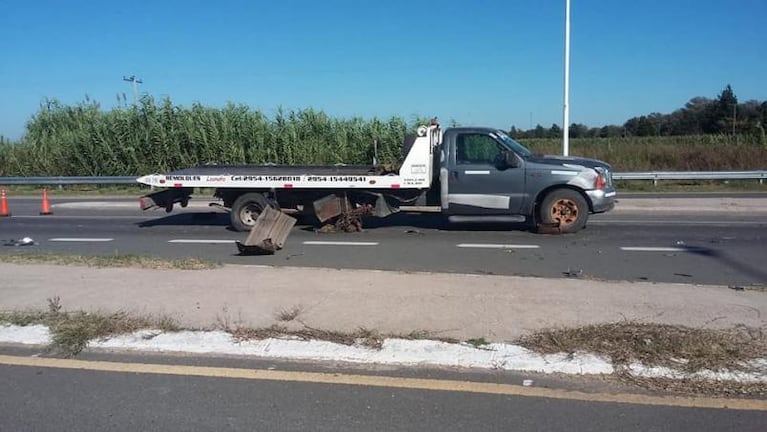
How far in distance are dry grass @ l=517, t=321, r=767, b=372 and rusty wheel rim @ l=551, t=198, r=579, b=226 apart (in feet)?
24.1

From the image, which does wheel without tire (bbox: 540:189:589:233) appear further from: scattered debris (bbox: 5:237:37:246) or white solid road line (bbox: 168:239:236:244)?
scattered debris (bbox: 5:237:37:246)

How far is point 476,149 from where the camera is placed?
13.1 metres

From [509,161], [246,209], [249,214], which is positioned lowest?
[249,214]

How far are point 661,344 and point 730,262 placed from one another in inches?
206

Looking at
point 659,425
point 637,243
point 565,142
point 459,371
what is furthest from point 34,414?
point 565,142

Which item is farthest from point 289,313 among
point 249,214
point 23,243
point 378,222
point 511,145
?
point 378,222

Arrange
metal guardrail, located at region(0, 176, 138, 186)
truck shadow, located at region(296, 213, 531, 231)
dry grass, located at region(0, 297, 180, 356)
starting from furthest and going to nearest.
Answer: metal guardrail, located at region(0, 176, 138, 186)
truck shadow, located at region(296, 213, 531, 231)
dry grass, located at region(0, 297, 180, 356)

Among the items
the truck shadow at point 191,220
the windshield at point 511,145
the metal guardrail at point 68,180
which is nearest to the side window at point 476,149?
the windshield at point 511,145

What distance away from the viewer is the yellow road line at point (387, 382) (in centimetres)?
420

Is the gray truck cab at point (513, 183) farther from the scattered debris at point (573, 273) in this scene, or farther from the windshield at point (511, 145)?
the scattered debris at point (573, 273)

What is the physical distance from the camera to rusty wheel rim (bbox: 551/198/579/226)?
12.7 meters

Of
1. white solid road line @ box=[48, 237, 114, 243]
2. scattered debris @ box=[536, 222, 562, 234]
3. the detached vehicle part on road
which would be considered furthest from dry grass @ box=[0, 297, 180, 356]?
scattered debris @ box=[536, 222, 562, 234]

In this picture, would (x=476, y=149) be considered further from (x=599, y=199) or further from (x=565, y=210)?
(x=599, y=199)

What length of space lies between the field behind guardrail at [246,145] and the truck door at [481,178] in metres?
14.4
